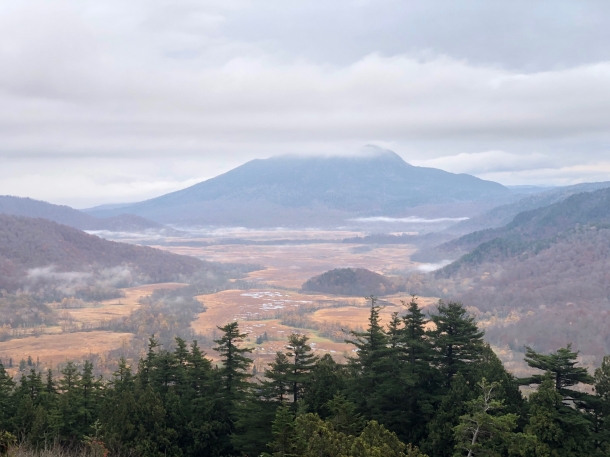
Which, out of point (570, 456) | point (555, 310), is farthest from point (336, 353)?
point (570, 456)

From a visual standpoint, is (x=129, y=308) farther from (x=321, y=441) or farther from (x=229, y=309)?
(x=321, y=441)

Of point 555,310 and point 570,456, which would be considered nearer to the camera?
point 570,456

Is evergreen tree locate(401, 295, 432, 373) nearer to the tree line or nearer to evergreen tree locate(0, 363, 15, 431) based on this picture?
the tree line

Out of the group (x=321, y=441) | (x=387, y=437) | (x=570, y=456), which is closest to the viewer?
(x=321, y=441)

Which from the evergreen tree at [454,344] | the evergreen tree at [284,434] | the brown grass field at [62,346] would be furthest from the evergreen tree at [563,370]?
the brown grass field at [62,346]

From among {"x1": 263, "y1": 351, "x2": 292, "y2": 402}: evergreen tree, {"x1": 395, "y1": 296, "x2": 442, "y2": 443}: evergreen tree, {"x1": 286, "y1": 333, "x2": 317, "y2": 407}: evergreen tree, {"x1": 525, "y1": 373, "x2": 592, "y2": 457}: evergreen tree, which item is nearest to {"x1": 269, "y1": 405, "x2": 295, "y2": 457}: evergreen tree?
{"x1": 286, "y1": 333, "x2": 317, "y2": 407}: evergreen tree

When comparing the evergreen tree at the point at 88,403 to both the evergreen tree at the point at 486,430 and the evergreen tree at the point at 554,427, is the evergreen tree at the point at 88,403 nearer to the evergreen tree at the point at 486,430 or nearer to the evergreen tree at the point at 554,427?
the evergreen tree at the point at 486,430

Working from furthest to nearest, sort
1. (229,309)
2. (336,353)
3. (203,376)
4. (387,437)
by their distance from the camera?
(229,309) < (336,353) < (203,376) < (387,437)
